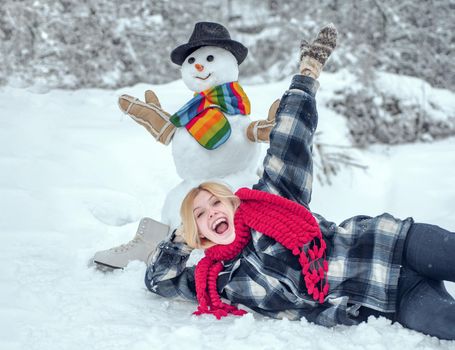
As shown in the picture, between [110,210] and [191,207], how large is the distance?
51.7 inches

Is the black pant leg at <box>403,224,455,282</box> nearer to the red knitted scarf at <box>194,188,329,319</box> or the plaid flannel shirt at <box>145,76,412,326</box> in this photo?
the plaid flannel shirt at <box>145,76,412,326</box>

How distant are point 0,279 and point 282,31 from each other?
691cm

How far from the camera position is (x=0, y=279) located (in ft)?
6.07

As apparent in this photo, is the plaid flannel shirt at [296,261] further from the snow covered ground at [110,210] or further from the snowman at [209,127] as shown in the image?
the snowman at [209,127]

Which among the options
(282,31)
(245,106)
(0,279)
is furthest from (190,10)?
(0,279)

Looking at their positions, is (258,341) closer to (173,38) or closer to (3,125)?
(3,125)

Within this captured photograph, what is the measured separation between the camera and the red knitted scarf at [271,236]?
1.53 m

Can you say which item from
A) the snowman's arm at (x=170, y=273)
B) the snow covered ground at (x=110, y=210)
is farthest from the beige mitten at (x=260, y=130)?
the snow covered ground at (x=110, y=210)

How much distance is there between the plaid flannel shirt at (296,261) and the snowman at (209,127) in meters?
0.41

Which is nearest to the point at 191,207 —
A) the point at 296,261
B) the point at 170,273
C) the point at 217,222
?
the point at 217,222

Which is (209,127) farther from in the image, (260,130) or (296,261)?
(296,261)

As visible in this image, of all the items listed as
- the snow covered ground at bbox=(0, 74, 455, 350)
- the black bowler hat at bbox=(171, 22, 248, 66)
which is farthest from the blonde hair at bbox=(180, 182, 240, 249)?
the black bowler hat at bbox=(171, 22, 248, 66)

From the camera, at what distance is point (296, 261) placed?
156 centimetres

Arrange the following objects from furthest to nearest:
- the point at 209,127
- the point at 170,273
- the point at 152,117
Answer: the point at 152,117 → the point at 209,127 → the point at 170,273
